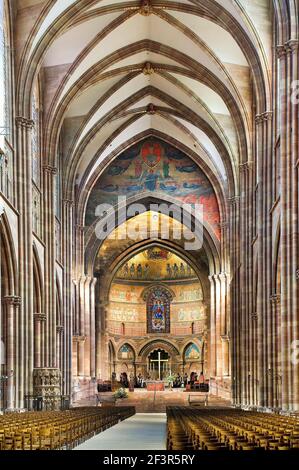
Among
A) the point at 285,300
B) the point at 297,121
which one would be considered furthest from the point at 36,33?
the point at 285,300

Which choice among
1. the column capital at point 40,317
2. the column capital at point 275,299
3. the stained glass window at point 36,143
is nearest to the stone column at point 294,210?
the column capital at point 275,299

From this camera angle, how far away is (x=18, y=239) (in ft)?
100.0

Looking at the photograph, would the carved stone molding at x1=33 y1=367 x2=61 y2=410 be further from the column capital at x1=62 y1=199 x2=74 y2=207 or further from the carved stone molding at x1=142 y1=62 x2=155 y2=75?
the carved stone molding at x1=142 y1=62 x2=155 y2=75

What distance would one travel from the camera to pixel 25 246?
30.8 m

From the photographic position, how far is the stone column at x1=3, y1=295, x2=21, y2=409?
2927cm

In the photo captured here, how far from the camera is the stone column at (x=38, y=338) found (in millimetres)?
36375

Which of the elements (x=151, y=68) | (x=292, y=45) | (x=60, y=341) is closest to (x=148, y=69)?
(x=151, y=68)

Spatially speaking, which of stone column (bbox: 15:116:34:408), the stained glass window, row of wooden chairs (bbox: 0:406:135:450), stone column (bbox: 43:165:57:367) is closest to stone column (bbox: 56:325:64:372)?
stone column (bbox: 43:165:57:367)

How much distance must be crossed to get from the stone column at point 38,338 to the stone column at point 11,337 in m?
6.69

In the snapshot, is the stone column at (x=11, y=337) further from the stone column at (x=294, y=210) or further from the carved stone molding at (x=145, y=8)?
the carved stone molding at (x=145, y=8)

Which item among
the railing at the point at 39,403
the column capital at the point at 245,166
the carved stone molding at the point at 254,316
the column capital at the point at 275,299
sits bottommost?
the railing at the point at 39,403

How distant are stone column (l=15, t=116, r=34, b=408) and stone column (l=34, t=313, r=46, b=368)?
5.17 metres
